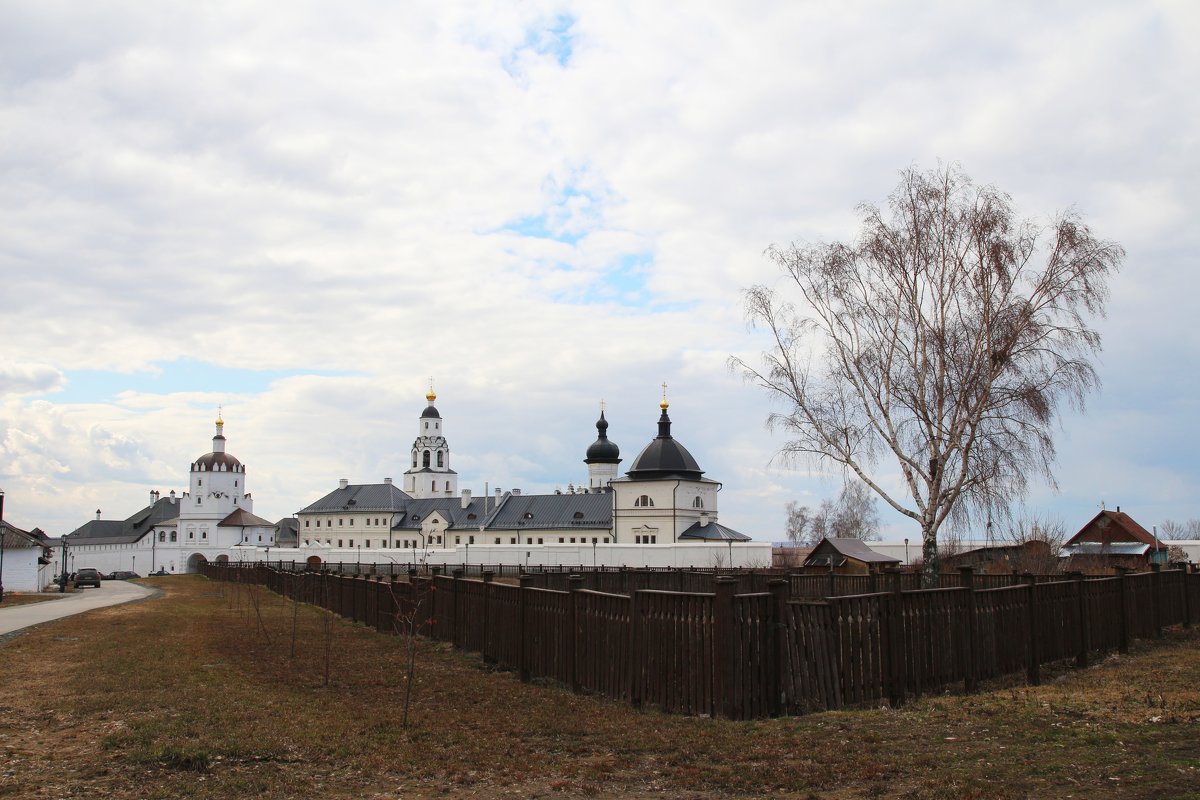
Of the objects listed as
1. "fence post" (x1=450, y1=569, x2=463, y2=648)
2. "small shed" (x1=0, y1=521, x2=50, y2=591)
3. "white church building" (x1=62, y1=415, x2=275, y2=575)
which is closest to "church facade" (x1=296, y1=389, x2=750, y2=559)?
"white church building" (x1=62, y1=415, x2=275, y2=575)

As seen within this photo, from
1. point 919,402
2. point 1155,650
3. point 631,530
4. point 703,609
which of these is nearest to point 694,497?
point 631,530

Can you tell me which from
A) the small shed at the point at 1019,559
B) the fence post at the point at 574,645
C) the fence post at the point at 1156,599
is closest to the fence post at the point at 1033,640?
the fence post at the point at 574,645

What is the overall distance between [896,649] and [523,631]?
4736 millimetres

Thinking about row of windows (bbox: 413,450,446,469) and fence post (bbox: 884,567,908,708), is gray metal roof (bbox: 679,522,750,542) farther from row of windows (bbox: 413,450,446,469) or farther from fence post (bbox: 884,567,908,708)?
fence post (bbox: 884,567,908,708)

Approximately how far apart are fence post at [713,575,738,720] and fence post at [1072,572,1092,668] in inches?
238

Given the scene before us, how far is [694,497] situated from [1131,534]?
119 ft

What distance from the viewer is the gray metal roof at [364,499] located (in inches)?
4279

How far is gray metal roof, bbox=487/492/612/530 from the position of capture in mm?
88562

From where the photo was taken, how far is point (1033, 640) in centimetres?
1156

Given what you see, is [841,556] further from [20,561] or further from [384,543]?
[384,543]

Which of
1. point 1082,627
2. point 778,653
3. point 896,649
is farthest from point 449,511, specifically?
point 778,653

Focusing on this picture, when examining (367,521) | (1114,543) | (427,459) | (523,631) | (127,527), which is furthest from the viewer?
(127,527)

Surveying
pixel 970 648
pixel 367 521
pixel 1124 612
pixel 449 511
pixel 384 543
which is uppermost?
pixel 449 511

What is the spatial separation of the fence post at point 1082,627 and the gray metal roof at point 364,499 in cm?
9893
